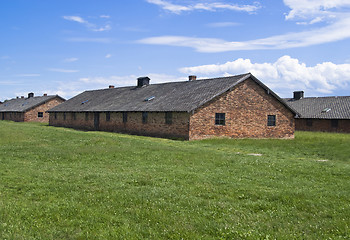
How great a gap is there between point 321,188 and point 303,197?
4.97 ft

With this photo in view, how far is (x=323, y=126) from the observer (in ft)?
149

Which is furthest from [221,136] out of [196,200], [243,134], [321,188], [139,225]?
[139,225]

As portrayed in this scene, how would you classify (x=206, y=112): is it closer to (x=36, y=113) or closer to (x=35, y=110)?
(x=35, y=110)

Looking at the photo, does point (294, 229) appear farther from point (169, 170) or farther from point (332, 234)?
point (169, 170)

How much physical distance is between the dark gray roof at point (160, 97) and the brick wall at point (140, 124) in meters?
0.66

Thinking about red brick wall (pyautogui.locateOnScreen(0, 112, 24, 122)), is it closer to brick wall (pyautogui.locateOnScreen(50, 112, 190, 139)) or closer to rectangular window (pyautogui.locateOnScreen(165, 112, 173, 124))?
brick wall (pyautogui.locateOnScreen(50, 112, 190, 139))

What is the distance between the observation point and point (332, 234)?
655cm

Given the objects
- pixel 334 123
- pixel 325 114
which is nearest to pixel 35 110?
pixel 325 114

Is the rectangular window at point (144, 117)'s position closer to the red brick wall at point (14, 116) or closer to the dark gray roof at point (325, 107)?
the dark gray roof at point (325, 107)

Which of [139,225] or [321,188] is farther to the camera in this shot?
[321,188]

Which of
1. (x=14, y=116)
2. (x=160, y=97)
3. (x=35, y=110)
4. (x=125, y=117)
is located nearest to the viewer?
(x=160, y=97)

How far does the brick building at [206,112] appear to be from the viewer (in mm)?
29594

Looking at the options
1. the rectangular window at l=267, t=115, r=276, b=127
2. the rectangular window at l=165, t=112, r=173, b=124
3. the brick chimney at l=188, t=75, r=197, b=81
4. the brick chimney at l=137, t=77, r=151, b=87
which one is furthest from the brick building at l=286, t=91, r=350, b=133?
the brick chimney at l=137, t=77, r=151, b=87

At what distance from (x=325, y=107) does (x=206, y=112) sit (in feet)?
85.1
